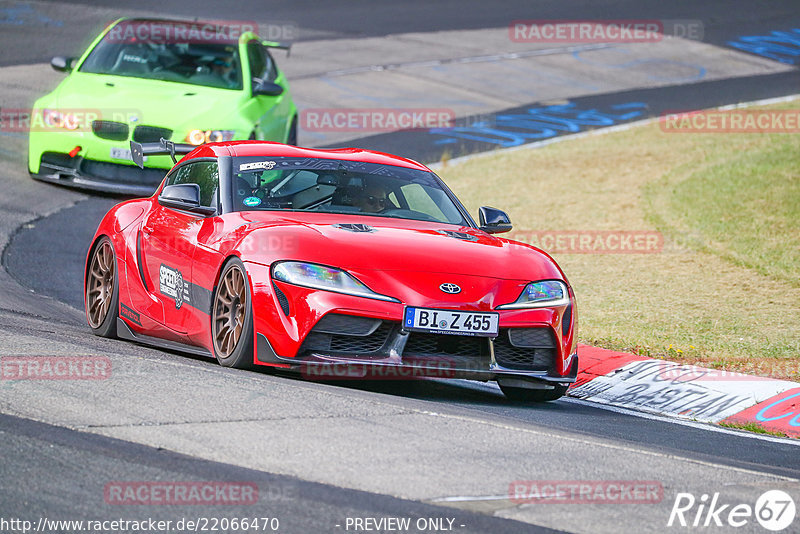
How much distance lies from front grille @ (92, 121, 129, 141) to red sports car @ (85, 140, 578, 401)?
505cm

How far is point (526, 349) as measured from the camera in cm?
729

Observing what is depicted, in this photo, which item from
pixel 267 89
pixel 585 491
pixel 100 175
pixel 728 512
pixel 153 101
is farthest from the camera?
pixel 267 89

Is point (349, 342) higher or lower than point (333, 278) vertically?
lower

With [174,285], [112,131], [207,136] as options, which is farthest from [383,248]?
[112,131]

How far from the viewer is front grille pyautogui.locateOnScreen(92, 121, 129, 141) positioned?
45.1 feet

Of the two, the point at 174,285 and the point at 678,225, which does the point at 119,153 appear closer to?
the point at 174,285

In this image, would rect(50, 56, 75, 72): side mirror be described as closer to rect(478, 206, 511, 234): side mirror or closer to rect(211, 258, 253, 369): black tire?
rect(478, 206, 511, 234): side mirror

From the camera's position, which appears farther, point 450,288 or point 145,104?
point 145,104

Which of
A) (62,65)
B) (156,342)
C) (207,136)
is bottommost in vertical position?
(156,342)

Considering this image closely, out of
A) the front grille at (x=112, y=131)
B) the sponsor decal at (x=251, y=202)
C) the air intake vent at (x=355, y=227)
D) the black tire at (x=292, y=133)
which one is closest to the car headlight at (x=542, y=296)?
the air intake vent at (x=355, y=227)

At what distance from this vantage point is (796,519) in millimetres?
5023

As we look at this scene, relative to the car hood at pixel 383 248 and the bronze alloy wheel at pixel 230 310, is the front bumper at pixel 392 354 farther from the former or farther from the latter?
the car hood at pixel 383 248

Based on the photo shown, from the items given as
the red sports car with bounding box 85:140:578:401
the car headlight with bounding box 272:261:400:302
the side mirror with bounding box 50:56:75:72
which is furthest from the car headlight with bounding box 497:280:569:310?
the side mirror with bounding box 50:56:75:72

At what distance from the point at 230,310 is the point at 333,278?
0.78m
